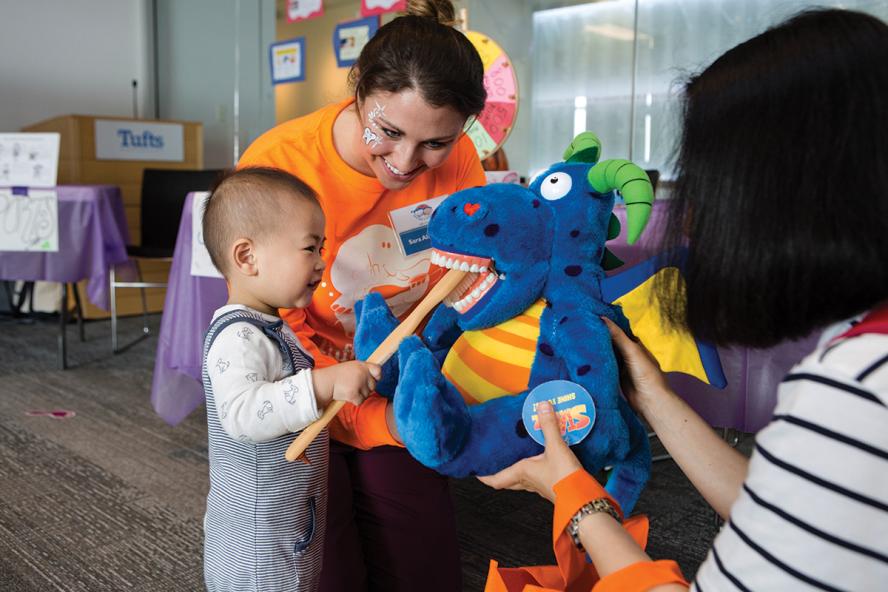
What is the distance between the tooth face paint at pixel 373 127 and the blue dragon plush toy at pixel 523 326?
0.79ft

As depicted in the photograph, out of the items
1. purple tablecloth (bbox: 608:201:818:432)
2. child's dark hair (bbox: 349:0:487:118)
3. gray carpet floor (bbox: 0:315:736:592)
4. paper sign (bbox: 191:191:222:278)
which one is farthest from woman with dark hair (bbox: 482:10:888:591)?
paper sign (bbox: 191:191:222:278)

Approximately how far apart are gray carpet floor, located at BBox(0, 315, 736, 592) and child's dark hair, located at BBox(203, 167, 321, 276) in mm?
880

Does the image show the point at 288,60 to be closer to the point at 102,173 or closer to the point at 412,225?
the point at 102,173

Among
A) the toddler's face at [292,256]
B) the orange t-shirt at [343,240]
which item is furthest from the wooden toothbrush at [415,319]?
the orange t-shirt at [343,240]

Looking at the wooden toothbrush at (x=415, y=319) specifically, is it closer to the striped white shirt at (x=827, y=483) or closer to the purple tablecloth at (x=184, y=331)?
the striped white shirt at (x=827, y=483)

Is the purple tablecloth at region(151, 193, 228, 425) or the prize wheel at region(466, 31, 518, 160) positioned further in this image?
the prize wheel at region(466, 31, 518, 160)

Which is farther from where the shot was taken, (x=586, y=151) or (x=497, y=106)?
(x=497, y=106)

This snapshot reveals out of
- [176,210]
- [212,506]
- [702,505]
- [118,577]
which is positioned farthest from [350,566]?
[176,210]

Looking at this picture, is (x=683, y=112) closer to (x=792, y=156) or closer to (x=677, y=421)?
(x=792, y=156)

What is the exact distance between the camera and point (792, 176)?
0.56 m

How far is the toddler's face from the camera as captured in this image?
0.94 metres

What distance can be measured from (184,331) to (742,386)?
1435 mm

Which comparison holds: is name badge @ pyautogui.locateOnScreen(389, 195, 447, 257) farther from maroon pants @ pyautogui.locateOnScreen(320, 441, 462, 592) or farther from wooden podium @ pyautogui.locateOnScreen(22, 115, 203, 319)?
wooden podium @ pyautogui.locateOnScreen(22, 115, 203, 319)

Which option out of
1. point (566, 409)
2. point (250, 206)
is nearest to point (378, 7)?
point (250, 206)
